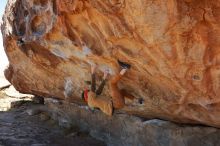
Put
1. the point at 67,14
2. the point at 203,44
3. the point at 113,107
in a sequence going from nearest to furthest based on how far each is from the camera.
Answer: the point at 203,44, the point at 67,14, the point at 113,107

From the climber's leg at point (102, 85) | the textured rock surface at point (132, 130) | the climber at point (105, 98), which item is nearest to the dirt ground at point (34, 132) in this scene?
the textured rock surface at point (132, 130)

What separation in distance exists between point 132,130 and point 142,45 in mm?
2378

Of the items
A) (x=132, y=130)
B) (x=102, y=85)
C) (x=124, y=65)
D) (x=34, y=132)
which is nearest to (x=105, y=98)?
(x=102, y=85)

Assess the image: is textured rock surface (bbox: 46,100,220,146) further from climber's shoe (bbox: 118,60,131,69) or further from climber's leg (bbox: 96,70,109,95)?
climber's shoe (bbox: 118,60,131,69)

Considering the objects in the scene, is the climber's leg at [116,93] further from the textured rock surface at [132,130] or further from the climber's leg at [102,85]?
the textured rock surface at [132,130]

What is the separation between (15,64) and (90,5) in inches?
178

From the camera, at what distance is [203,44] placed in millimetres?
4688

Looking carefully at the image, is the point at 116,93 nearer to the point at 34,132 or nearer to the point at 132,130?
the point at 132,130

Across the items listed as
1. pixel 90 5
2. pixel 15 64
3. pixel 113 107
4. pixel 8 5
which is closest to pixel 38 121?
→ pixel 15 64

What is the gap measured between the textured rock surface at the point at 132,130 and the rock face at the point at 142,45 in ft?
0.56

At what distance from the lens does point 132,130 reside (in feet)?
23.5

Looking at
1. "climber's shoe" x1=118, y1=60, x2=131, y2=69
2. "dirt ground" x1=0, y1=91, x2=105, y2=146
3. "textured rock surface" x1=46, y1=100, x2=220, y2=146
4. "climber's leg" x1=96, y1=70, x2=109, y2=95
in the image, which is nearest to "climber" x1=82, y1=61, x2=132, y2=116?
"climber's leg" x1=96, y1=70, x2=109, y2=95

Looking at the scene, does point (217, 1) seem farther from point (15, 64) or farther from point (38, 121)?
point (38, 121)

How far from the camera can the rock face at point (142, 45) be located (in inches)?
183
